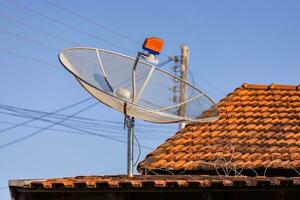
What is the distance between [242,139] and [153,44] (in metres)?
3.17

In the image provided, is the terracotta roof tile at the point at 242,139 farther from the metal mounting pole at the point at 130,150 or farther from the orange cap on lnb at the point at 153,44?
the orange cap on lnb at the point at 153,44

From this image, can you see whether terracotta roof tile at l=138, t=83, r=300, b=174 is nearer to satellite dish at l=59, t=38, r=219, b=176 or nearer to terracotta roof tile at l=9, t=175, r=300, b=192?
satellite dish at l=59, t=38, r=219, b=176

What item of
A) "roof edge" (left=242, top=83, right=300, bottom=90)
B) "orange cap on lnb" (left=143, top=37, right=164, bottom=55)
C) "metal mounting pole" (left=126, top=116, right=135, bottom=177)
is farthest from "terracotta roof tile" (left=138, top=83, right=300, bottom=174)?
"orange cap on lnb" (left=143, top=37, right=164, bottom=55)

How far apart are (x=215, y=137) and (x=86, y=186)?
3.87m

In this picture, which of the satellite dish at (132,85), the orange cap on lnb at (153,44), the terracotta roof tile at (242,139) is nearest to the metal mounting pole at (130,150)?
the satellite dish at (132,85)

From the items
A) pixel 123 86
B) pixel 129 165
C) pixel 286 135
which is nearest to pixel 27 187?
pixel 129 165

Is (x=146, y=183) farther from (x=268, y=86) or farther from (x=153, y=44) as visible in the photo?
(x=268, y=86)

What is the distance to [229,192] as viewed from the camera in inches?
350

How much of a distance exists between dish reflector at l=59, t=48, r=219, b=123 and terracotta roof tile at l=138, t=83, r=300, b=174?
2.55ft

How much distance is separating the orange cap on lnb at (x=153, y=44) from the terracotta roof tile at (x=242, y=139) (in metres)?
2.32

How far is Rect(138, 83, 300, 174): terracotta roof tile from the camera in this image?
35.5ft

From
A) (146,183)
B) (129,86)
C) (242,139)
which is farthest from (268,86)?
(146,183)

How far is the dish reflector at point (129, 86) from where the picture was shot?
32.6 feet

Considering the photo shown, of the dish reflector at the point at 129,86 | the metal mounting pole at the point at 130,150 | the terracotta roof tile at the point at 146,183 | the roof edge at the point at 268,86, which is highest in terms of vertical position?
the roof edge at the point at 268,86
